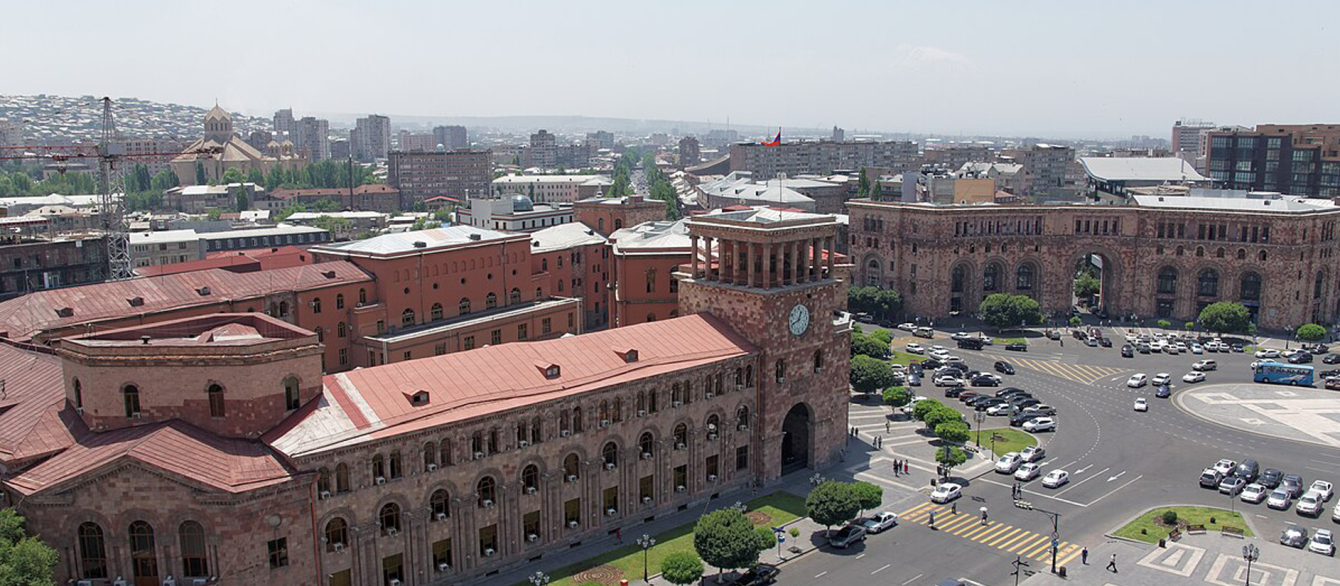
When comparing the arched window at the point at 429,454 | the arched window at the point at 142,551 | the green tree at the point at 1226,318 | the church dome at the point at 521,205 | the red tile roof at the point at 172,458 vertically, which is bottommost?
the green tree at the point at 1226,318

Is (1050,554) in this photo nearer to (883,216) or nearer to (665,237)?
(665,237)

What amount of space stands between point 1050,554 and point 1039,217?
4601 inches

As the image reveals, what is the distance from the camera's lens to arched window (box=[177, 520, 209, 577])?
6500 cm

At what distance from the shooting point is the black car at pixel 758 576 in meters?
78.9

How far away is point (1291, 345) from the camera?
16525 cm

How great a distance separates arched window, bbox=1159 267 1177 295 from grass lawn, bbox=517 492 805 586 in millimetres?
121182

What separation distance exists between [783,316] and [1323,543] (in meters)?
49.9

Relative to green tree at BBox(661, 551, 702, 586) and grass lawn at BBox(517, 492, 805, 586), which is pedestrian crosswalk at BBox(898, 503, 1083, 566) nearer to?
grass lawn at BBox(517, 492, 805, 586)

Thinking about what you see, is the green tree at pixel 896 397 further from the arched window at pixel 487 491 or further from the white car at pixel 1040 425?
the arched window at pixel 487 491

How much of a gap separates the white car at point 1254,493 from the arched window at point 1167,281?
9368 centimetres

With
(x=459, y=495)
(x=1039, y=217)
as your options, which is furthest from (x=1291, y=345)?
(x=459, y=495)

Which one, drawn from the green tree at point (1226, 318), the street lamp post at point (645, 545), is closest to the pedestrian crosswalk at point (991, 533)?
the street lamp post at point (645, 545)

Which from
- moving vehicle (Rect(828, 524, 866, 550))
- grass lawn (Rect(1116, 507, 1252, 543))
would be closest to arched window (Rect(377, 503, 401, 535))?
moving vehicle (Rect(828, 524, 866, 550))

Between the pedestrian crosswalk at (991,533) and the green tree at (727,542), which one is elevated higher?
the green tree at (727,542)
